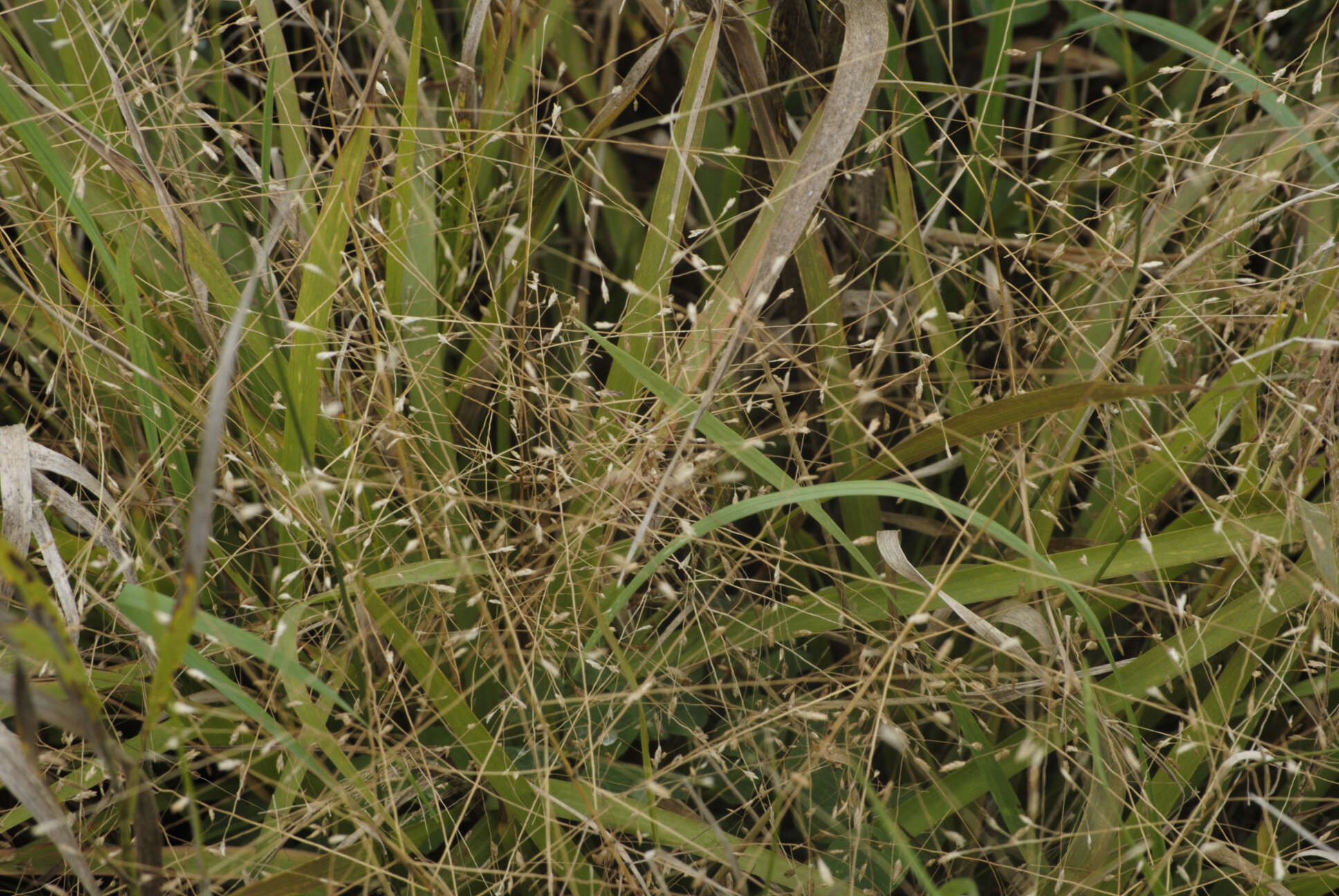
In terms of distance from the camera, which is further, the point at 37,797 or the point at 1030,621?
the point at 1030,621

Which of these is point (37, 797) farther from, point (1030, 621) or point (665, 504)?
point (1030, 621)

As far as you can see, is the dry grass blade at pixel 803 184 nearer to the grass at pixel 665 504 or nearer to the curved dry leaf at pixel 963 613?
the grass at pixel 665 504

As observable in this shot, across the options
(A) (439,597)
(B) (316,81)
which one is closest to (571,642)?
(A) (439,597)

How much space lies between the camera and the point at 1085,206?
1060mm

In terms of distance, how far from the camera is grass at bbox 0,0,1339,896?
2.68 ft

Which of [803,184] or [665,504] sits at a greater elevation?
[803,184]

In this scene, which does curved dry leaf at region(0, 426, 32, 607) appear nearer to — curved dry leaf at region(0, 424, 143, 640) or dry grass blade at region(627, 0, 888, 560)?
curved dry leaf at region(0, 424, 143, 640)

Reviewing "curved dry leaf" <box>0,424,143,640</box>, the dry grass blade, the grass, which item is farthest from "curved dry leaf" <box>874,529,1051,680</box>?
"curved dry leaf" <box>0,424,143,640</box>

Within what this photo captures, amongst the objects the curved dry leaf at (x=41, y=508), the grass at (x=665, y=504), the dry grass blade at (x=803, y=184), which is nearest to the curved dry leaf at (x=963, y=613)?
the grass at (x=665, y=504)

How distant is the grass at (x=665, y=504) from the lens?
2.68 ft

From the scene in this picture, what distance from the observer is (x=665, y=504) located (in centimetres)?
88

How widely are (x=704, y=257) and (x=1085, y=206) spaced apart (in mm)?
451

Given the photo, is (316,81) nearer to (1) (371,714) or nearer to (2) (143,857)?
(1) (371,714)

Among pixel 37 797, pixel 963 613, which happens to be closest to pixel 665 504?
pixel 963 613
